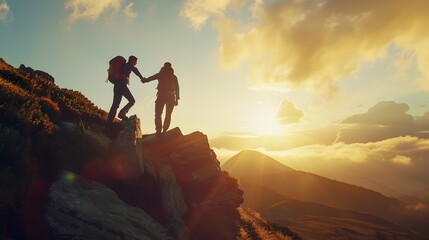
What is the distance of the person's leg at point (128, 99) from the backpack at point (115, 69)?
502mm

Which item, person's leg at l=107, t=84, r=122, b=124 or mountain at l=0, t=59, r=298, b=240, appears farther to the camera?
person's leg at l=107, t=84, r=122, b=124

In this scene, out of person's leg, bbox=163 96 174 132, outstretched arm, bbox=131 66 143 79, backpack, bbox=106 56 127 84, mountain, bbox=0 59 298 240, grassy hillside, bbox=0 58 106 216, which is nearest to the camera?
mountain, bbox=0 59 298 240

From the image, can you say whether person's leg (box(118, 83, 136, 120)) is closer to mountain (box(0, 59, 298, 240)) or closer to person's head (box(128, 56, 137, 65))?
mountain (box(0, 59, 298, 240))

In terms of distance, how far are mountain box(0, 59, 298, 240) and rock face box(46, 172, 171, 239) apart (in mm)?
26

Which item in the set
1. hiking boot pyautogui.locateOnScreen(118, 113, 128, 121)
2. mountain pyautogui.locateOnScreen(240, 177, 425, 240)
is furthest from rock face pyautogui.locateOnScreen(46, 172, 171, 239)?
mountain pyautogui.locateOnScreen(240, 177, 425, 240)

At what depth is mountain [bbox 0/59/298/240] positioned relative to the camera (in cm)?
892

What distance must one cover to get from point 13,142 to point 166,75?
9.15 meters

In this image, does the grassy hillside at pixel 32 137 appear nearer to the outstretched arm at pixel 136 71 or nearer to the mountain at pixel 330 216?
the outstretched arm at pixel 136 71

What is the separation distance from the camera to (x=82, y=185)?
10.7 m

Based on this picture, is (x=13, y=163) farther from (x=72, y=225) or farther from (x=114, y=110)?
(x=114, y=110)

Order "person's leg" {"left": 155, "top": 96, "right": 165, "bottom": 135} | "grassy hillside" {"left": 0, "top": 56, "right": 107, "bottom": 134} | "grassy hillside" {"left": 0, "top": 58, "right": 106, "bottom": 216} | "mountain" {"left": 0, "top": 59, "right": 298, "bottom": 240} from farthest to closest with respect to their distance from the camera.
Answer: "person's leg" {"left": 155, "top": 96, "right": 165, "bottom": 135} < "grassy hillside" {"left": 0, "top": 56, "right": 107, "bottom": 134} < "grassy hillside" {"left": 0, "top": 58, "right": 106, "bottom": 216} < "mountain" {"left": 0, "top": 59, "right": 298, "bottom": 240}

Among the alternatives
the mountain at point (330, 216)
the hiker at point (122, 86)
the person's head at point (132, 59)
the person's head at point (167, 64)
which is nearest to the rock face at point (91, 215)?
the hiker at point (122, 86)

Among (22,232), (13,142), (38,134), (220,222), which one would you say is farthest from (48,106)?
(220,222)

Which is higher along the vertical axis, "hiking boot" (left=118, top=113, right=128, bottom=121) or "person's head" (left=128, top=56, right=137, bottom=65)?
"person's head" (left=128, top=56, right=137, bottom=65)
